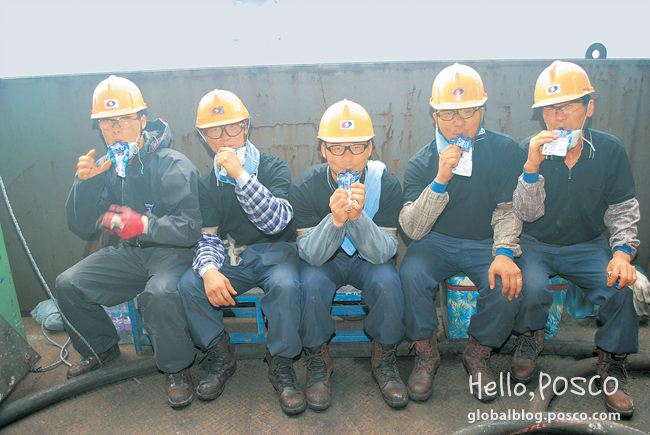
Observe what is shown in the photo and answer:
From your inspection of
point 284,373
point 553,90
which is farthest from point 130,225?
point 553,90

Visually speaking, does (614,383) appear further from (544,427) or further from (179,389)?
(179,389)

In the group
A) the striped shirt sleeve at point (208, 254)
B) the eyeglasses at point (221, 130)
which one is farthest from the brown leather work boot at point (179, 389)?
the eyeglasses at point (221, 130)

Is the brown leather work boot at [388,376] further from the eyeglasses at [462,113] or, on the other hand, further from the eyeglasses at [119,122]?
the eyeglasses at [119,122]

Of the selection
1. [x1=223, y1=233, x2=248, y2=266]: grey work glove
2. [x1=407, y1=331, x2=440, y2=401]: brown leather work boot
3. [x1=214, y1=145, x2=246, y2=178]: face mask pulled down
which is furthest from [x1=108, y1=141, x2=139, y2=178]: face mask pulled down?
[x1=407, y1=331, x2=440, y2=401]: brown leather work boot

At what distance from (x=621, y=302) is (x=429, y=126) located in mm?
1688

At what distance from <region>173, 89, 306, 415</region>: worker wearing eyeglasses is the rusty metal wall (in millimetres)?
555

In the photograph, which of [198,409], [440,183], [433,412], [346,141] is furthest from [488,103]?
[198,409]

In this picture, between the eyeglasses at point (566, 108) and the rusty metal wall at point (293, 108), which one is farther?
the rusty metal wall at point (293, 108)

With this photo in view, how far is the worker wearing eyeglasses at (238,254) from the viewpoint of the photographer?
233cm

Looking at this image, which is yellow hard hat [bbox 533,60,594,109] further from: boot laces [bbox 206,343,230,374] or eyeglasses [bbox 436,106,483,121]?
boot laces [bbox 206,343,230,374]

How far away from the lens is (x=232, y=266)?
264 cm

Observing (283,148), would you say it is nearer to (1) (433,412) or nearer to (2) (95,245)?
(2) (95,245)

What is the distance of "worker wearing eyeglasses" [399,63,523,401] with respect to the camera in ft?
7.77

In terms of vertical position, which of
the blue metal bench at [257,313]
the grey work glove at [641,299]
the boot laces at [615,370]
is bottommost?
the boot laces at [615,370]
